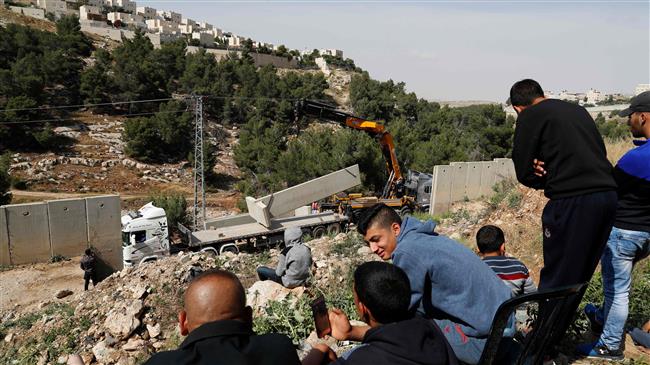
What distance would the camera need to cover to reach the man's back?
2346 millimetres

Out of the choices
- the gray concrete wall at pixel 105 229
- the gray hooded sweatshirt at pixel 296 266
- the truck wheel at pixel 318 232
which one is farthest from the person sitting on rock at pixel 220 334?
the gray concrete wall at pixel 105 229

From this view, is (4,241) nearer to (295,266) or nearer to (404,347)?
(295,266)

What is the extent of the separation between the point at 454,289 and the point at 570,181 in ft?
2.98

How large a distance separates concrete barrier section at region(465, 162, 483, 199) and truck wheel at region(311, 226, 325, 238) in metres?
9.21

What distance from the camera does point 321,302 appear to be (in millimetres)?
2422

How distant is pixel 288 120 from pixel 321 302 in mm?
43570

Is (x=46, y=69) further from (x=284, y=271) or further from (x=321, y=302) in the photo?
(x=321, y=302)

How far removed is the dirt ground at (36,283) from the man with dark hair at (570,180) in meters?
13.1

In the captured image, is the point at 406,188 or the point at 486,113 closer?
A: the point at 406,188

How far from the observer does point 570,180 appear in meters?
2.47

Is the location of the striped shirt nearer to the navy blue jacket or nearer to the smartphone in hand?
the navy blue jacket

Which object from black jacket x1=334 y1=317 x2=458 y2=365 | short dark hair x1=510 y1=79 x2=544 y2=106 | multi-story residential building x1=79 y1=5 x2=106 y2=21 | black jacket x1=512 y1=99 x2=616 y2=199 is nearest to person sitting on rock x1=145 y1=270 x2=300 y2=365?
black jacket x1=334 y1=317 x2=458 y2=365

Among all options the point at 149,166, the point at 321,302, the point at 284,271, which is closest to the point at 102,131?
the point at 149,166

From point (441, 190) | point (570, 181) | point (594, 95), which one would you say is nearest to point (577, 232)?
point (570, 181)
